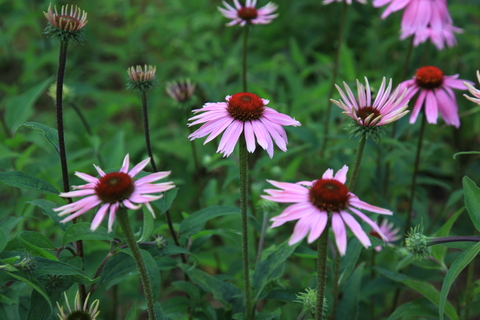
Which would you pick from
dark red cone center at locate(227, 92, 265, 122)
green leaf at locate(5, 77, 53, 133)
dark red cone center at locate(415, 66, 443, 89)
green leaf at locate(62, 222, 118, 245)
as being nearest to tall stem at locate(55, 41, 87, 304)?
green leaf at locate(62, 222, 118, 245)

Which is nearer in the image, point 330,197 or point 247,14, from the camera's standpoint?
point 330,197

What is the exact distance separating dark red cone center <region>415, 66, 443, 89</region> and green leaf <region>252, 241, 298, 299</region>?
2.26 feet

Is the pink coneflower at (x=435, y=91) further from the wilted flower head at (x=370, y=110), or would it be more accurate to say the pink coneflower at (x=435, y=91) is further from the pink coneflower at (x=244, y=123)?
the pink coneflower at (x=244, y=123)

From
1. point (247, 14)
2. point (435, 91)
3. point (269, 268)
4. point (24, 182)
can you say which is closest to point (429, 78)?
point (435, 91)

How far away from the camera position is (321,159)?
6.14ft

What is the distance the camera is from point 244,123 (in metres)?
0.99

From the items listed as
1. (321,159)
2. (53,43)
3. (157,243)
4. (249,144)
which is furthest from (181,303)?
(53,43)

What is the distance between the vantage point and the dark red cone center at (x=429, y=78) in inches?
55.4

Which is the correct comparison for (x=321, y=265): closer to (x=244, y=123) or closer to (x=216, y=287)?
(x=244, y=123)

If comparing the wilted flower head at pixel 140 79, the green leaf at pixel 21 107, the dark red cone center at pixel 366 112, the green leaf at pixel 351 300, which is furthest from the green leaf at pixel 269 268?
the green leaf at pixel 21 107

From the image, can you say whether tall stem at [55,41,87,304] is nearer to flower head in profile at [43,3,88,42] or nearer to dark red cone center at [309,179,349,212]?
flower head in profile at [43,3,88,42]

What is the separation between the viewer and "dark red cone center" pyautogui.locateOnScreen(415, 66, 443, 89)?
1408 millimetres

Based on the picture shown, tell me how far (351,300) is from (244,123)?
0.64 metres

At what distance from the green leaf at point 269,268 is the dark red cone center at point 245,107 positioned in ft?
1.17
